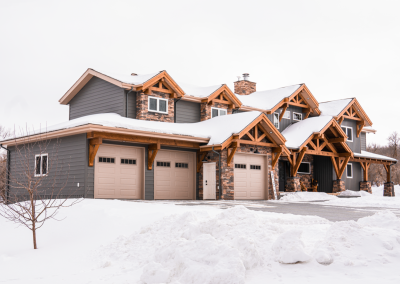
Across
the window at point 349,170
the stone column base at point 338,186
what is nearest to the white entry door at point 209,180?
the stone column base at point 338,186

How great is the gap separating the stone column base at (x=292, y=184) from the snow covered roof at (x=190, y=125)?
6.42m

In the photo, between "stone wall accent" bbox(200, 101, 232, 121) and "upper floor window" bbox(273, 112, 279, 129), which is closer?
"stone wall accent" bbox(200, 101, 232, 121)

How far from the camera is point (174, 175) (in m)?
19.6

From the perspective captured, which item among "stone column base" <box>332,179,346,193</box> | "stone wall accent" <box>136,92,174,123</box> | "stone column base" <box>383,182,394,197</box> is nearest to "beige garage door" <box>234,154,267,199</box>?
"stone wall accent" <box>136,92,174,123</box>

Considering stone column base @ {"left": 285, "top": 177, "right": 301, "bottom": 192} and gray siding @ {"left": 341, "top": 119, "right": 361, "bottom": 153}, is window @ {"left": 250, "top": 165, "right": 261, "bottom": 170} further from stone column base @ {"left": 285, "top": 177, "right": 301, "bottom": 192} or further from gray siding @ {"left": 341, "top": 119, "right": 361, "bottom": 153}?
gray siding @ {"left": 341, "top": 119, "right": 361, "bottom": 153}

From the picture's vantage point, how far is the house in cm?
1687

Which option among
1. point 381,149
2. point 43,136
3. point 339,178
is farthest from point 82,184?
point 381,149

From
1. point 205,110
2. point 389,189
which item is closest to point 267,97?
point 205,110

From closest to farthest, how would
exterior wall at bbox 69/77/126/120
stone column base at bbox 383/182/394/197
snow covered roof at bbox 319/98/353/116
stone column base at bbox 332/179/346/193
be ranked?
exterior wall at bbox 69/77/126/120, stone column base at bbox 332/179/346/193, snow covered roof at bbox 319/98/353/116, stone column base at bbox 383/182/394/197

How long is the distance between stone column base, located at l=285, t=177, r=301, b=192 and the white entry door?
23.2 feet

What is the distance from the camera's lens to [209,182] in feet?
65.4

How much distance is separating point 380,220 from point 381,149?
75.5 metres

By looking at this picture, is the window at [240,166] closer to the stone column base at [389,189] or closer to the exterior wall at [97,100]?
the exterior wall at [97,100]

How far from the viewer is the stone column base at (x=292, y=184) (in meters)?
24.7
